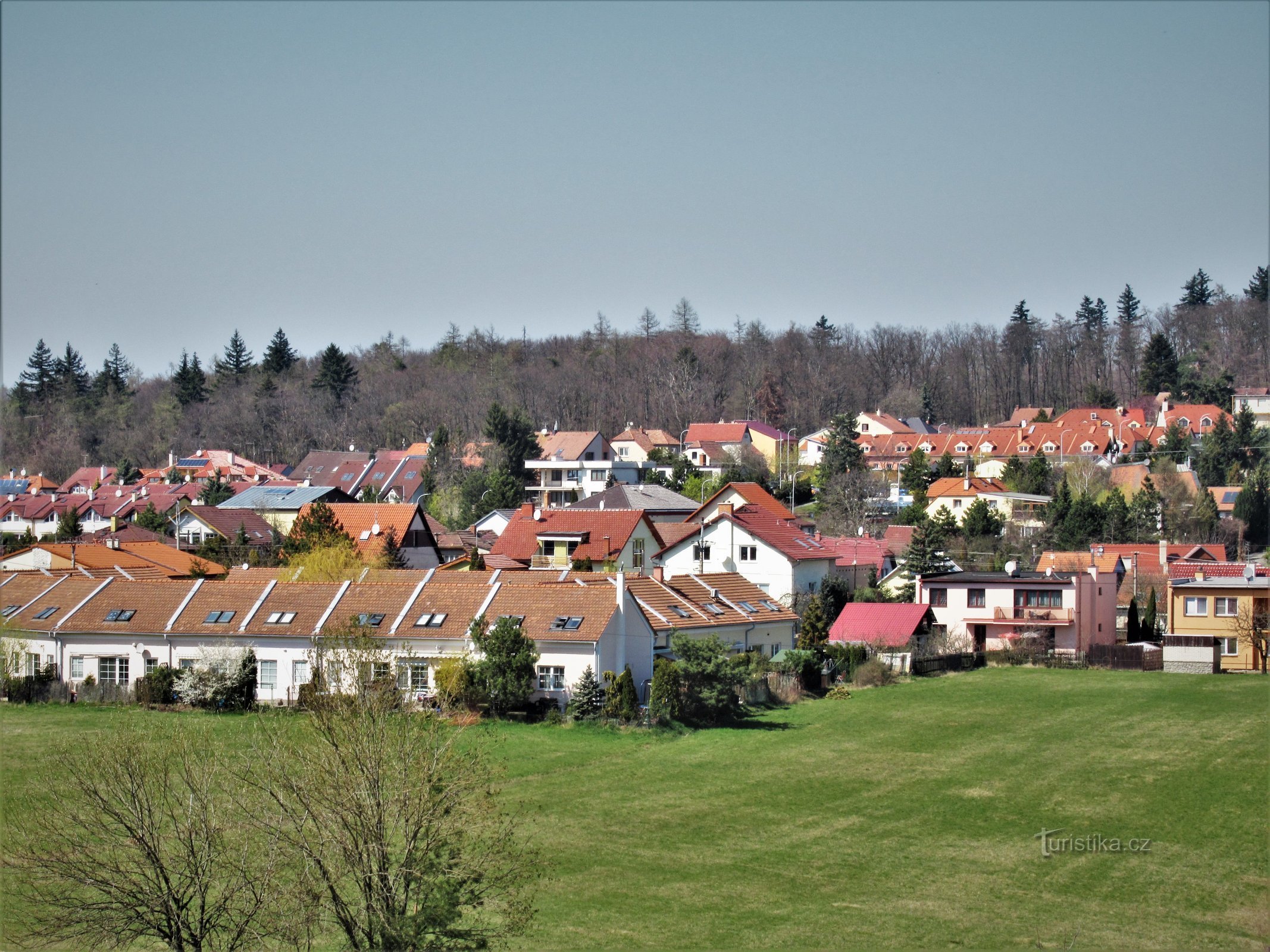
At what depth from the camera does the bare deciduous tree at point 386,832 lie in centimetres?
1421

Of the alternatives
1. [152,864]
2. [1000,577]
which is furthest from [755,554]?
[152,864]

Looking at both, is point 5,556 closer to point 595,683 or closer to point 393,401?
point 595,683

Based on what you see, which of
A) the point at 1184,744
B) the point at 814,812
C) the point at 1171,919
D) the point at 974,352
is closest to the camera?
the point at 1171,919

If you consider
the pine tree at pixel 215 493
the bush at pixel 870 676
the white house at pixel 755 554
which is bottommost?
the bush at pixel 870 676

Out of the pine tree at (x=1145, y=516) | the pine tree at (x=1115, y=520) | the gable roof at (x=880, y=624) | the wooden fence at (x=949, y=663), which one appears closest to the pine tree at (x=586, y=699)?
the gable roof at (x=880, y=624)

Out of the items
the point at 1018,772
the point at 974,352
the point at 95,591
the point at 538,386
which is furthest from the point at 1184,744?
the point at 974,352

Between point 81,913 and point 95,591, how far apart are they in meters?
21.4

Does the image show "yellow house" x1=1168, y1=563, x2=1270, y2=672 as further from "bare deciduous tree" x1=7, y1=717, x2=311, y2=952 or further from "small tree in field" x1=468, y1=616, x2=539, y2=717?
"bare deciduous tree" x1=7, y1=717, x2=311, y2=952

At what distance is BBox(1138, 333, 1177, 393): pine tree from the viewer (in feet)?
343

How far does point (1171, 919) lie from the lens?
17594mm

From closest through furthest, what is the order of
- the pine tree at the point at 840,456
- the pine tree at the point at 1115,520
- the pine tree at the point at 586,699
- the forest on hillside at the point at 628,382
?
the pine tree at the point at 586,699 < the pine tree at the point at 1115,520 < the pine tree at the point at 840,456 < the forest on hillside at the point at 628,382

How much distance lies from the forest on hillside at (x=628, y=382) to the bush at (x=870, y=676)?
182 feet

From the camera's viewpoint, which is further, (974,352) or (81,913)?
(974,352)

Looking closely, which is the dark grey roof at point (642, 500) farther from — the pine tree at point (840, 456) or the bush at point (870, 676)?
the bush at point (870, 676)
